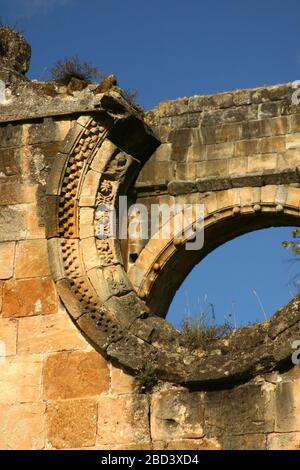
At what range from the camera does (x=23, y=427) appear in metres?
11.8

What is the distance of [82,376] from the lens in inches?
466

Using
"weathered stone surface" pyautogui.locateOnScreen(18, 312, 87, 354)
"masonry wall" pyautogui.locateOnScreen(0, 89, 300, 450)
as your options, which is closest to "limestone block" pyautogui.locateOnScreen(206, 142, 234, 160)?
"masonry wall" pyautogui.locateOnScreen(0, 89, 300, 450)

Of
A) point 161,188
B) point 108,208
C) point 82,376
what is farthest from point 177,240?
point 82,376

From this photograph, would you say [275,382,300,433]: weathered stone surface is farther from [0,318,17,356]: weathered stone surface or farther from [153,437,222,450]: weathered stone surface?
[0,318,17,356]: weathered stone surface

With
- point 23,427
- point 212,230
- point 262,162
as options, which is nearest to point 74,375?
point 23,427

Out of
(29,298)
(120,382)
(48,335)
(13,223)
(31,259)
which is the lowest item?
(120,382)

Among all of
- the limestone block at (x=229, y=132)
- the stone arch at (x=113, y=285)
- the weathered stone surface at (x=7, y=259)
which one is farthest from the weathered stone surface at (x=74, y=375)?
the limestone block at (x=229, y=132)

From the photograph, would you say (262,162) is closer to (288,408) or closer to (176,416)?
(176,416)

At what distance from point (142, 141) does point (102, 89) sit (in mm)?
920

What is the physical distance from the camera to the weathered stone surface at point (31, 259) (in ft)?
40.6

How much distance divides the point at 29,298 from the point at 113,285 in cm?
77

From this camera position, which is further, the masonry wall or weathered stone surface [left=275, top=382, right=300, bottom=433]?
the masonry wall

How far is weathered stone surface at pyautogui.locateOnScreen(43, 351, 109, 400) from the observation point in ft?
38.6

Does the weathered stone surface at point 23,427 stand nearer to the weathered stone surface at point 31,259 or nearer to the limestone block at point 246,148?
the weathered stone surface at point 31,259
